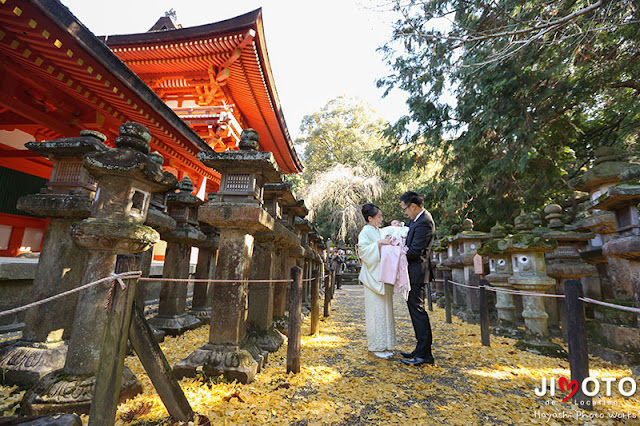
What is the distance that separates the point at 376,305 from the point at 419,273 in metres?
0.73

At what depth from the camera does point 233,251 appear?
3.18 m

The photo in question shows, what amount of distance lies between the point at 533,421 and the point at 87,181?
15.6ft

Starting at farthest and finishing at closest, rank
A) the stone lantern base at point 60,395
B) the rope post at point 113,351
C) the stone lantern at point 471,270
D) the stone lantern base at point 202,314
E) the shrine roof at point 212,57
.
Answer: the shrine roof at point 212,57, the stone lantern at point 471,270, the stone lantern base at point 202,314, the stone lantern base at point 60,395, the rope post at point 113,351

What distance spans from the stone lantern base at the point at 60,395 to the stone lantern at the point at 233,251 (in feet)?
2.65

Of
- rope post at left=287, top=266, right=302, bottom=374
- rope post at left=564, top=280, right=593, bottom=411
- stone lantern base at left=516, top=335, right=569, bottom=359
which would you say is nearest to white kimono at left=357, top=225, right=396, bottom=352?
rope post at left=287, top=266, right=302, bottom=374

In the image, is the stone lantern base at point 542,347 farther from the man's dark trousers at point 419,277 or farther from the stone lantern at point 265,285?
the stone lantern at point 265,285

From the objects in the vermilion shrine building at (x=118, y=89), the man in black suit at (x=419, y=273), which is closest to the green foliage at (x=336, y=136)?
the vermilion shrine building at (x=118, y=89)

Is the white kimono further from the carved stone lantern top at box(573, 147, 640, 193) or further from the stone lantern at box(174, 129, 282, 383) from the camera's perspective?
the carved stone lantern top at box(573, 147, 640, 193)

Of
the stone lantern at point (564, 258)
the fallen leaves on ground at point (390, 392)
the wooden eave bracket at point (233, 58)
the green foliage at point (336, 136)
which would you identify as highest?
the green foliage at point (336, 136)

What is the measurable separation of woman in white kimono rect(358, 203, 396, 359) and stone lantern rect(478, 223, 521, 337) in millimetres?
2482

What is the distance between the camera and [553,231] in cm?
554

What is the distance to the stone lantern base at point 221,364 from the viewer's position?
2838 millimetres

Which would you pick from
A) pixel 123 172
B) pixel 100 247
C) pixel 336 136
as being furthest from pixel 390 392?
pixel 336 136

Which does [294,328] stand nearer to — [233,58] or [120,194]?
[120,194]
